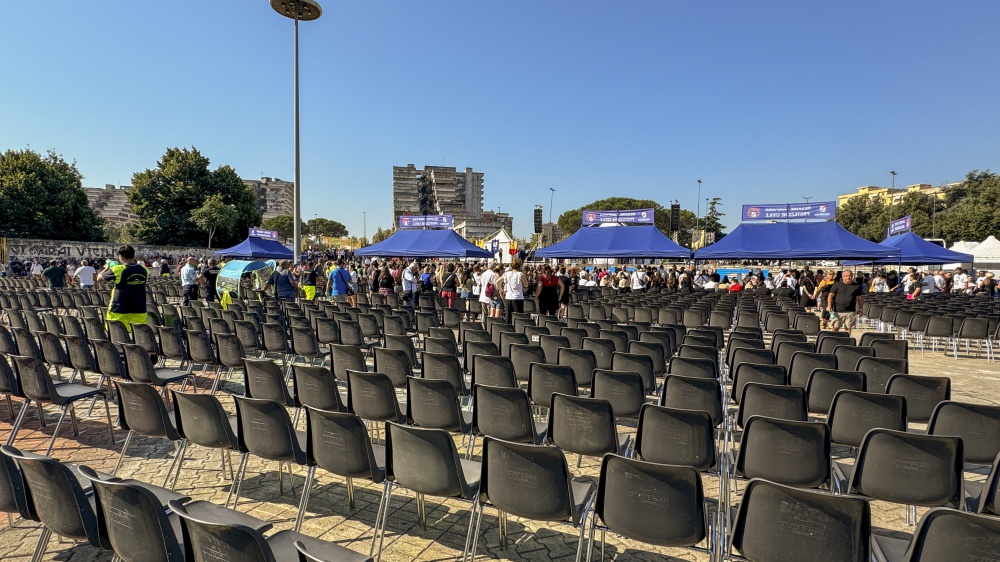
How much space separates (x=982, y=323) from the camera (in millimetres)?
9086

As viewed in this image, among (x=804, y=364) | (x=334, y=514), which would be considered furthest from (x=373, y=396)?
(x=804, y=364)

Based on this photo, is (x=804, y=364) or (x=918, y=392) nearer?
(x=918, y=392)

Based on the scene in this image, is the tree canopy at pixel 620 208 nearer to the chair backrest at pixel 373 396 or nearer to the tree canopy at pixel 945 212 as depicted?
the tree canopy at pixel 945 212

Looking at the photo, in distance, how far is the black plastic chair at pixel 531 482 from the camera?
100 inches

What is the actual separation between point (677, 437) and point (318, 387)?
9.39ft

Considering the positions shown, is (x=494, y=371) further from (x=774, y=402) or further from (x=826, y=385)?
(x=826, y=385)

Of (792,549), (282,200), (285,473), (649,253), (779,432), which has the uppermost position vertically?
(282,200)

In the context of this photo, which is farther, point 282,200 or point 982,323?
point 282,200

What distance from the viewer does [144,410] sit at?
3.61 metres

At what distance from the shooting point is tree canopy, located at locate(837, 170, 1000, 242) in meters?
38.4

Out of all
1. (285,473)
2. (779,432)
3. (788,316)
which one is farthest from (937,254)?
(285,473)

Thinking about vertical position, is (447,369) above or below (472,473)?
above

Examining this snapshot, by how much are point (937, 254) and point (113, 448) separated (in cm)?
2515

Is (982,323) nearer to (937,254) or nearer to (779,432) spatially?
(779,432)
